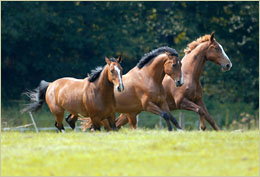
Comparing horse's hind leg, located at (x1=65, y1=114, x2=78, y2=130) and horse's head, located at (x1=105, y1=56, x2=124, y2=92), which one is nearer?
horse's head, located at (x1=105, y1=56, x2=124, y2=92)

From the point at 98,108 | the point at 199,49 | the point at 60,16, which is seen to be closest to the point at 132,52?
the point at 60,16

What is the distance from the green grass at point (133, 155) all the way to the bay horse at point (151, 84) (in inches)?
101

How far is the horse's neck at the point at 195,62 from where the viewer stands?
635 inches

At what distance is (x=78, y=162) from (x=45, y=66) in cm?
2266

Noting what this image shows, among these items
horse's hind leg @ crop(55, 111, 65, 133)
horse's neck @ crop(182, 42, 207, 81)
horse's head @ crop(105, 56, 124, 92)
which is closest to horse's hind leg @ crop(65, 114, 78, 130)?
horse's hind leg @ crop(55, 111, 65, 133)

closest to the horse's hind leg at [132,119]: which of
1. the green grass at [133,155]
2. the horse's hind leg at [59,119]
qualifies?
the horse's hind leg at [59,119]

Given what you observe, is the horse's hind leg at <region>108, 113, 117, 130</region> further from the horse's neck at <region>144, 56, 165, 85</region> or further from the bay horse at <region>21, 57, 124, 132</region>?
the horse's neck at <region>144, 56, 165, 85</region>

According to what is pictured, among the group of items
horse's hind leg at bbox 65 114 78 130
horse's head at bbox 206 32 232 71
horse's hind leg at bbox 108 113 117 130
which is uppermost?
horse's head at bbox 206 32 232 71

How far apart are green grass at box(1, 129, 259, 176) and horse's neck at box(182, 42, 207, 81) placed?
3.58 metres

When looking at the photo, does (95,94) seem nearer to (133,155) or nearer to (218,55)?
(218,55)

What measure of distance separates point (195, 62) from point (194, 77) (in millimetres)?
405

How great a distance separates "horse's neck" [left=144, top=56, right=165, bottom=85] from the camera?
1551 cm

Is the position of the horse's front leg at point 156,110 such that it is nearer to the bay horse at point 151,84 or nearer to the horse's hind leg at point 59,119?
the bay horse at point 151,84

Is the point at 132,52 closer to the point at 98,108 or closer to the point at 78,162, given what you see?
the point at 98,108
